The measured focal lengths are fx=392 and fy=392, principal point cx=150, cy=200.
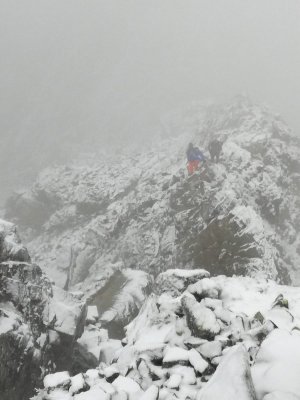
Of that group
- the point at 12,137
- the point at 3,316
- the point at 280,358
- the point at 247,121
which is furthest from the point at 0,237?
the point at 12,137

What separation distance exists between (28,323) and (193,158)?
23940 mm

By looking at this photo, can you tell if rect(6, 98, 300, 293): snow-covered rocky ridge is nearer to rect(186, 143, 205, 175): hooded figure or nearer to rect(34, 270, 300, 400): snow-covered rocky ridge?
rect(186, 143, 205, 175): hooded figure

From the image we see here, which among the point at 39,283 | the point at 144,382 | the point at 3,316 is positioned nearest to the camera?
the point at 144,382

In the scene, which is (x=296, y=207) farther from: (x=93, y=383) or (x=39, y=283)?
(x=93, y=383)

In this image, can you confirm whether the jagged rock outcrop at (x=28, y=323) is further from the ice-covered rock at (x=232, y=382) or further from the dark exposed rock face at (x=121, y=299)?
the ice-covered rock at (x=232, y=382)

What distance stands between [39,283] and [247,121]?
3997cm

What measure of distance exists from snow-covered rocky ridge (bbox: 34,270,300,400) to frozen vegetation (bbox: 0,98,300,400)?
0.11 feet

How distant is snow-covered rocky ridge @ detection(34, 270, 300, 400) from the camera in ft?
23.3

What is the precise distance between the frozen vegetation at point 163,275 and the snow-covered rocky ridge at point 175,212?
146 mm

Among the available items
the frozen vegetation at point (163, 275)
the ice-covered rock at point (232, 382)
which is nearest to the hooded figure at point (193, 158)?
the frozen vegetation at point (163, 275)

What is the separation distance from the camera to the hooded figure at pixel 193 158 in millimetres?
36781

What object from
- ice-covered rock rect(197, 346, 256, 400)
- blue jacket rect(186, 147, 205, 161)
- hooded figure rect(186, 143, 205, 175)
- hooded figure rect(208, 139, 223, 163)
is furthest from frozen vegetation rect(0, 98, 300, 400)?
blue jacket rect(186, 147, 205, 161)

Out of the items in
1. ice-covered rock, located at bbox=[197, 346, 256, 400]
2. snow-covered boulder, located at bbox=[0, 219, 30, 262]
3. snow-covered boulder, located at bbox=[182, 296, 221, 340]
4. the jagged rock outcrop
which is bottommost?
the jagged rock outcrop

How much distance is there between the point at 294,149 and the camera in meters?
44.3
